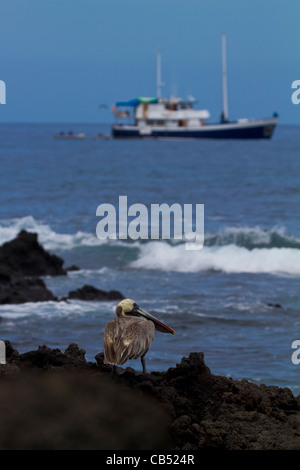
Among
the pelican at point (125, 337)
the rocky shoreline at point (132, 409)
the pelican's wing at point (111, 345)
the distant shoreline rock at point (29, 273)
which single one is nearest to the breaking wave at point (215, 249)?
the distant shoreline rock at point (29, 273)

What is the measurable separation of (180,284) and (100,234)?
8596 mm

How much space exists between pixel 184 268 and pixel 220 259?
1191mm

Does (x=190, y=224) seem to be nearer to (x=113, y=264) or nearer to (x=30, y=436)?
(x=113, y=264)

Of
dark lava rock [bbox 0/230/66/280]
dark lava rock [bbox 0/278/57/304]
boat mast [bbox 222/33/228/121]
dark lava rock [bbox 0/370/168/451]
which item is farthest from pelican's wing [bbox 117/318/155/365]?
boat mast [bbox 222/33/228/121]

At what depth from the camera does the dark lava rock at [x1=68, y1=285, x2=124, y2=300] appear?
1697cm

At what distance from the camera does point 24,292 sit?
1708 centimetres

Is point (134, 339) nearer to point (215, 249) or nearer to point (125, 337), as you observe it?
point (125, 337)

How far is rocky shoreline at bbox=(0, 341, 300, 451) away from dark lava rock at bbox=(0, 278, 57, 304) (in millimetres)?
8854

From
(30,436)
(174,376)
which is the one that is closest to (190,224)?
(174,376)

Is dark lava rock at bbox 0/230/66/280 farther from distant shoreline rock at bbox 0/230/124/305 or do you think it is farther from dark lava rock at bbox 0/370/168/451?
dark lava rock at bbox 0/370/168/451

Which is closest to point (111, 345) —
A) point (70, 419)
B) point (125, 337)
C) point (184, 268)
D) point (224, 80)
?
point (125, 337)

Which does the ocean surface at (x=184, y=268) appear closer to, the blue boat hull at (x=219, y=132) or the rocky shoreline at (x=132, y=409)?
the rocky shoreline at (x=132, y=409)

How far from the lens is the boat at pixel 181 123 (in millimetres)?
108125

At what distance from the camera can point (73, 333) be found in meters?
14.1
